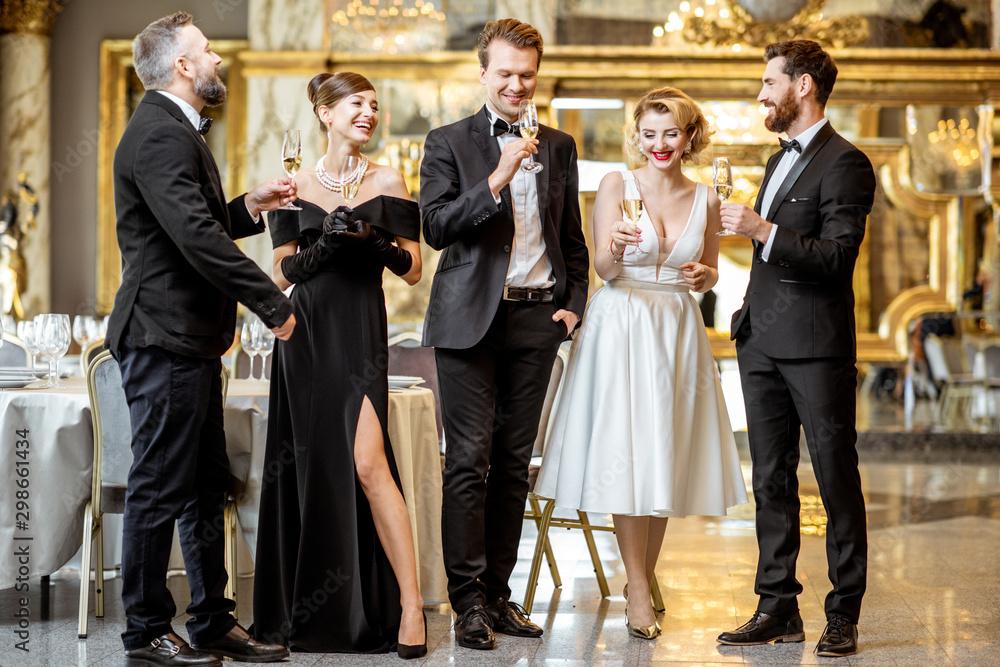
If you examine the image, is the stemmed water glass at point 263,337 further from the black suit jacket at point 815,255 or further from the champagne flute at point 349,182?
the black suit jacket at point 815,255

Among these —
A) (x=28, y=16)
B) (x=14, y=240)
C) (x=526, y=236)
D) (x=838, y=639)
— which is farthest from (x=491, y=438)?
(x=28, y=16)

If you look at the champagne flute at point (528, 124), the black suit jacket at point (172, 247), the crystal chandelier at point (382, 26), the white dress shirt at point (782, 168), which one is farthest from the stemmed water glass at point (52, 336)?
the crystal chandelier at point (382, 26)

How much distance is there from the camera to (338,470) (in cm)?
301

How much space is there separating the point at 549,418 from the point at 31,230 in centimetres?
745

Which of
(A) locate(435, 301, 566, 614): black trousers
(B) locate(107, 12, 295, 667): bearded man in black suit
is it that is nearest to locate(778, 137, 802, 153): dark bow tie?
(A) locate(435, 301, 566, 614): black trousers

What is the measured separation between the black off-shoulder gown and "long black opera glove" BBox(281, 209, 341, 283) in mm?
39

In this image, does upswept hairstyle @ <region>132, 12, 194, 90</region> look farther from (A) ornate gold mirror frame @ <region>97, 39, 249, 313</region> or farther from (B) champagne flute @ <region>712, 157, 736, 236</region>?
(A) ornate gold mirror frame @ <region>97, 39, 249, 313</region>

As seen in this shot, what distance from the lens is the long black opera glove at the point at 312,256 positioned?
9.37 feet

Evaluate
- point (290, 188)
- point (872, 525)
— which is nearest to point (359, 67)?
point (872, 525)

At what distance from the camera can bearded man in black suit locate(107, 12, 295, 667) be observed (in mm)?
2627

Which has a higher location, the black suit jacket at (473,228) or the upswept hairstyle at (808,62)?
the upswept hairstyle at (808,62)

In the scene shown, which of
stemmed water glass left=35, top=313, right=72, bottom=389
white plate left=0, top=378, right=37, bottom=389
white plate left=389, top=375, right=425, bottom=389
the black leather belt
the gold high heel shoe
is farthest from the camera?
stemmed water glass left=35, top=313, right=72, bottom=389

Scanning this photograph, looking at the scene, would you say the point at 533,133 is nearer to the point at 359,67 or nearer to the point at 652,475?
the point at 652,475

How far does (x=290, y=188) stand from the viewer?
281 centimetres
